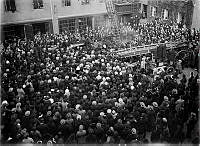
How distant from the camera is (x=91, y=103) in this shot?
12.4m

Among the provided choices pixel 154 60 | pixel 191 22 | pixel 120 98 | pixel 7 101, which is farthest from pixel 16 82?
pixel 191 22

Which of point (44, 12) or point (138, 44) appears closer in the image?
point (138, 44)

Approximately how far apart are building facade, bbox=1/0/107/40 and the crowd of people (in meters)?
7.85

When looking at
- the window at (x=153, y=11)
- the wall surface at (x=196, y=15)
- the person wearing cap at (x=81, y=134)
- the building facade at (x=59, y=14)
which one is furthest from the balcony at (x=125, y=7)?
the person wearing cap at (x=81, y=134)

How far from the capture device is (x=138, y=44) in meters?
22.6

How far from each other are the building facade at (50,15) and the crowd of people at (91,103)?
7.85 m

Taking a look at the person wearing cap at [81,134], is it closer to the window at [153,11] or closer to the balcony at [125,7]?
the balcony at [125,7]

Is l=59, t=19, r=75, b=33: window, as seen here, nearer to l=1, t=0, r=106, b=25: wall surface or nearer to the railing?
l=1, t=0, r=106, b=25: wall surface

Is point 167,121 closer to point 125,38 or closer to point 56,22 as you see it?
point 125,38

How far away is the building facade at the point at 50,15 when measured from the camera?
82.4 feet

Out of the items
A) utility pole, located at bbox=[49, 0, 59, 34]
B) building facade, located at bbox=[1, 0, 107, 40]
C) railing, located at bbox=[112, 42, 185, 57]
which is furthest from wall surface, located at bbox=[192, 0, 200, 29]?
utility pole, located at bbox=[49, 0, 59, 34]

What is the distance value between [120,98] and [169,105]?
2.25 m

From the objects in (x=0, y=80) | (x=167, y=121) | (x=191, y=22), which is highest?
(x=191, y=22)

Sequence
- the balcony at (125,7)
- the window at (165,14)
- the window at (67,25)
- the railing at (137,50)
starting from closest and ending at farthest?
1. the railing at (137,50)
2. the window at (67,25)
3. the window at (165,14)
4. the balcony at (125,7)
